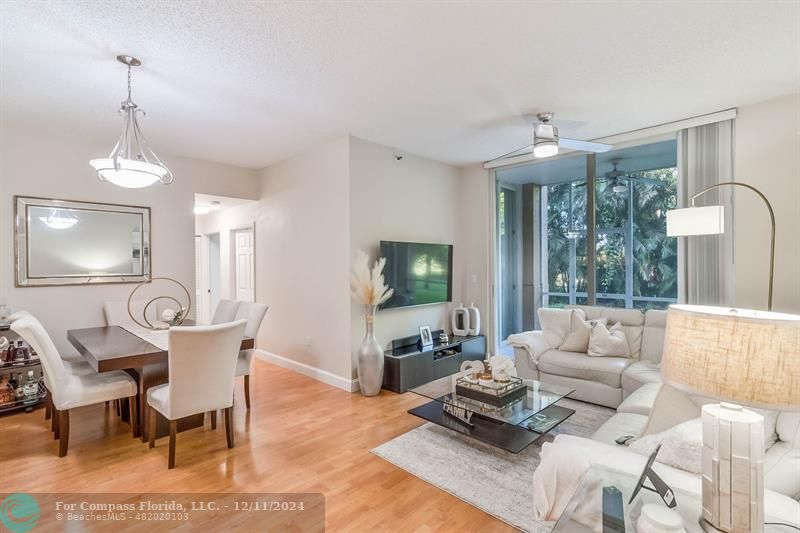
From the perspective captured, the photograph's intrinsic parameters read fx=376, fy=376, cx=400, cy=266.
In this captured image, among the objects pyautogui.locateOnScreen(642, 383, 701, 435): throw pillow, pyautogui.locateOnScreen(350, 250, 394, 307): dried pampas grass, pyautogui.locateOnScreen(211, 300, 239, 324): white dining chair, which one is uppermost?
pyautogui.locateOnScreen(350, 250, 394, 307): dried pampas grass

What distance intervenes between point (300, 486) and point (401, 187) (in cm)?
341

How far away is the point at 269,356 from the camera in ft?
17.5

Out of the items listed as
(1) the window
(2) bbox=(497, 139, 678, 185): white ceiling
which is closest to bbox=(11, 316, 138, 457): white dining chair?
(1) the window

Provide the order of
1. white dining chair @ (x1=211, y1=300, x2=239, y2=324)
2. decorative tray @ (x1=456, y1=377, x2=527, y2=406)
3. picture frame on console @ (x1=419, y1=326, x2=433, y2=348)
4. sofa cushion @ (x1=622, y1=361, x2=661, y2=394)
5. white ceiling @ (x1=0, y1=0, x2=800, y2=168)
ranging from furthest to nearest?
1. picture frame on console @ (x1=419, y1=326, x2=433, y2=348)
2. white dining chair @ (x1=211, y1=300, x2=239, y2=324)
3. sofa cushion @ (x1=622, y1=361, x2=661, y2=394)
4. decorative tray @ (x1=456, y1=377, x2=527, y2=406)
5. white ceiling @ (x1=0, y1=0, x2=800, y2=168)

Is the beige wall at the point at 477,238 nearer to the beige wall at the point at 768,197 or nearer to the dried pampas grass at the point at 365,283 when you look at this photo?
the dried pampas grass at the point at 365,283

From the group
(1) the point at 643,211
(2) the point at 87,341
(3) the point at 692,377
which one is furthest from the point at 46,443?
(1) the point at 643,211

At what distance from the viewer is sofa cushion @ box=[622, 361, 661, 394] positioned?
3.14 metres

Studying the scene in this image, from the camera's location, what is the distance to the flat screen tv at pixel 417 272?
440 cm

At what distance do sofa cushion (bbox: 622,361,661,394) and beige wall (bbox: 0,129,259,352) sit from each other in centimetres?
504

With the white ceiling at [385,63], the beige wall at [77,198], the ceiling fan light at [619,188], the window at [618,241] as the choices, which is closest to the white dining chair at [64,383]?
the beige wall at [77,198]

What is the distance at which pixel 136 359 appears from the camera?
8.71 ft

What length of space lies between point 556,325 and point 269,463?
306 centimetres

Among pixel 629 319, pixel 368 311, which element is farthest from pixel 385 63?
pixel 629 319

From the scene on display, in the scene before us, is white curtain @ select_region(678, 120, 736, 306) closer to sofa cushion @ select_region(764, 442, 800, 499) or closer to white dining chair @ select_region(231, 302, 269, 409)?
sofa cushion @ select_region(764, 442, 800, 499)
